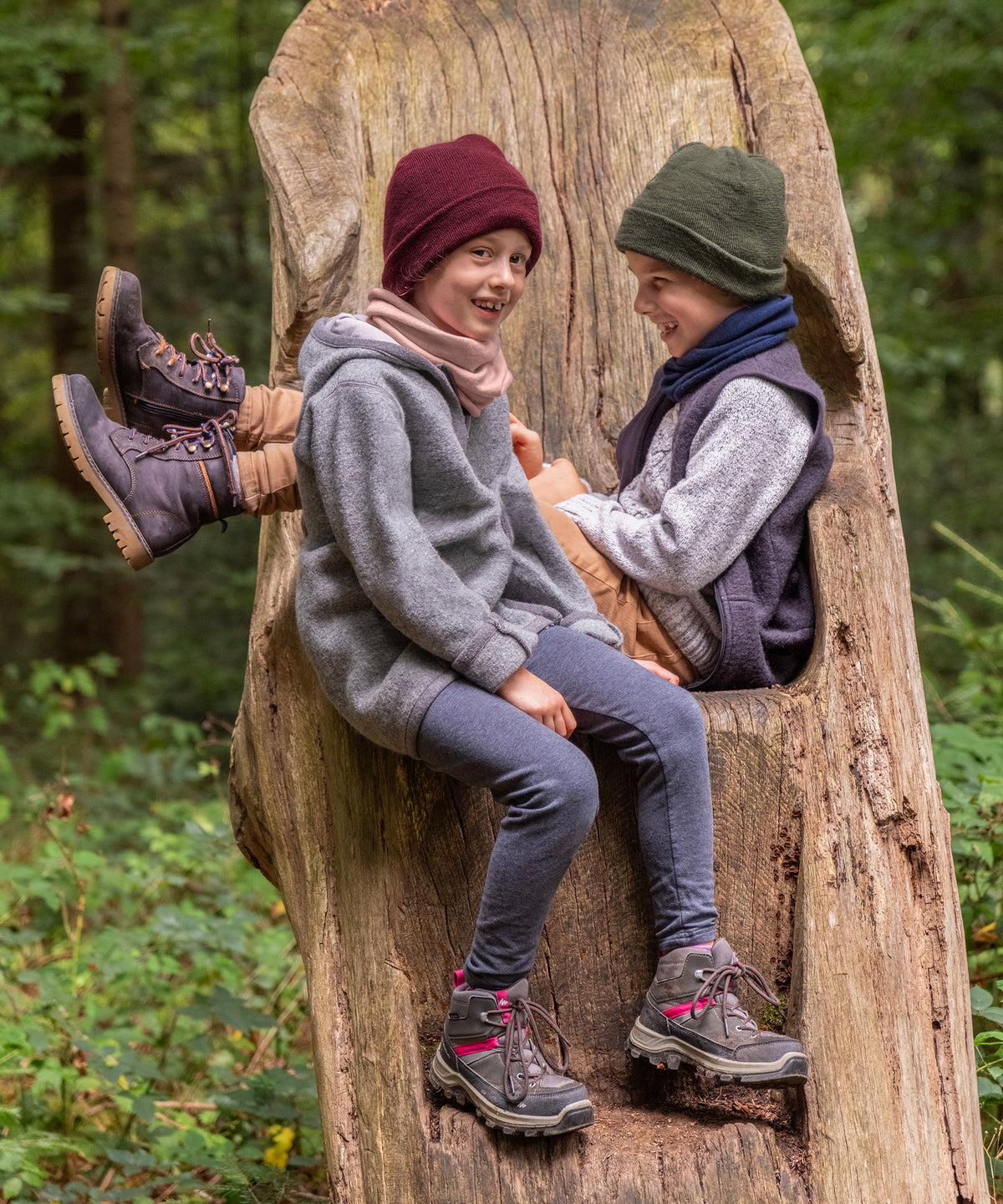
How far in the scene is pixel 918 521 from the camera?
705 cm

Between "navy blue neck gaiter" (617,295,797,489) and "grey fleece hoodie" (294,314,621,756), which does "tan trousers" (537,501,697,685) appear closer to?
"grey fleece hoodie" (294,314,621,756)

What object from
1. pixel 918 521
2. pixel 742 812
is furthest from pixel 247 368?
pixel 742 812

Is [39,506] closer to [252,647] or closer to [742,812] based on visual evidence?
[252,647]

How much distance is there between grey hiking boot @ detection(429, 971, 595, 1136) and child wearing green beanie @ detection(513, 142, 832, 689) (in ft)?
3.09

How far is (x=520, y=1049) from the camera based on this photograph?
2.01 m

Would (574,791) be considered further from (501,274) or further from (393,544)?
(501,274)

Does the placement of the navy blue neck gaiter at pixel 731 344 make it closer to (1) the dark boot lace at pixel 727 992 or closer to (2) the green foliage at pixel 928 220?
(1) the dark boot lace at pixel 727 992

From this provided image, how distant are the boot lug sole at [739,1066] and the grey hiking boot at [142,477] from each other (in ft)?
4.70

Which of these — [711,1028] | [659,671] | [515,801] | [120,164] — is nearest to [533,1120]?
[711,1028]

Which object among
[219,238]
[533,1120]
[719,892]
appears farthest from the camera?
[219,238]

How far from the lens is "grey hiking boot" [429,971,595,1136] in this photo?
1.96 m

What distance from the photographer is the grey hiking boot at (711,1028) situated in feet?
6.54

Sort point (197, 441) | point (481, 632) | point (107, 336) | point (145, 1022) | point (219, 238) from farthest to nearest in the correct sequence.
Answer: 1. point (219, 238)
2. point (145, 1022)
3. point (107, 336)
4. point (197, 441)
5. point (481, 632)

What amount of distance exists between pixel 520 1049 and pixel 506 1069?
0.13 feet
